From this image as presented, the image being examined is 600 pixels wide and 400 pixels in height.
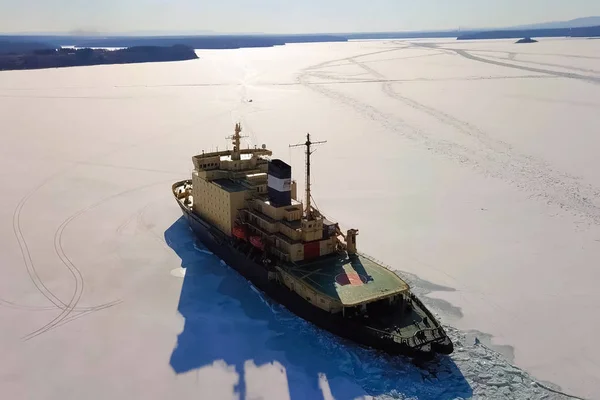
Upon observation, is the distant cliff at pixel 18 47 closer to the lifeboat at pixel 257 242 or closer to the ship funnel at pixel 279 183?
the ship funnel at pixel 279 183

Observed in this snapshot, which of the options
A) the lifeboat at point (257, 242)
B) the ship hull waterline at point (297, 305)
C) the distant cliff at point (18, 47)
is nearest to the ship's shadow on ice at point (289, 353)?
the ship hull waterline at point (297, 305)

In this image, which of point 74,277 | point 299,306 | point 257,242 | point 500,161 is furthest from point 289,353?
point 500,161

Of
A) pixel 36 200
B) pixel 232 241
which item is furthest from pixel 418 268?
pixel 36 200

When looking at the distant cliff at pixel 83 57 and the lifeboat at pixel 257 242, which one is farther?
the distant cliff at pixel 83 57

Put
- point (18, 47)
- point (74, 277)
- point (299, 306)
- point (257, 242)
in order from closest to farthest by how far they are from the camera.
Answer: point (299, 306) → point (257, 242) → point (74, 277) → point (18, 47)

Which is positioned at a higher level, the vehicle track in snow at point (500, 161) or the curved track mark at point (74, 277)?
the vehicle track in snow at point (500, 161)

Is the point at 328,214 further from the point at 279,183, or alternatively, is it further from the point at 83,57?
the point at 83,57
